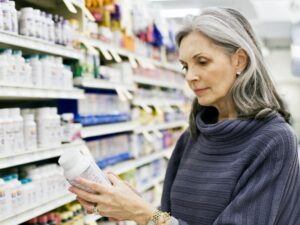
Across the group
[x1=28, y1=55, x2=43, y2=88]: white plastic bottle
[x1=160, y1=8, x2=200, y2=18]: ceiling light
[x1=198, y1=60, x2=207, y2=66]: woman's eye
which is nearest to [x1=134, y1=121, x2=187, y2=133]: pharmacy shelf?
[x1=28, y1=55, x2=43, y2=88]: white plastic bottle

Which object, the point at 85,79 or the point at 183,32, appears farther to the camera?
the point at 85,79

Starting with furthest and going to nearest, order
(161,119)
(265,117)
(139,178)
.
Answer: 1. (161,119)
2. (139,178)
3. (265,117)

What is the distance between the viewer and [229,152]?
5.75ft

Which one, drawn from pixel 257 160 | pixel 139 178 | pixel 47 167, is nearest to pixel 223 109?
pixel 257 160

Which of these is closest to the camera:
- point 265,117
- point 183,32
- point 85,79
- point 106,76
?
point 265,117

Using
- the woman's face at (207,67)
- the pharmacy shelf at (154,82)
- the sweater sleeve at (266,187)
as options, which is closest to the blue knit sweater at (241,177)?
the sweater sleeve at (266,187)

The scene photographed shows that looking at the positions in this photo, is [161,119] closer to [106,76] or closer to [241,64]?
[106,76]

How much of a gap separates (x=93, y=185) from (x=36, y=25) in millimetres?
1196

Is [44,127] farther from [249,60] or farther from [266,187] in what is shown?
[266,187]

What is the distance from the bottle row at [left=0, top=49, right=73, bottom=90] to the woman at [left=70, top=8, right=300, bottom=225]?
823mm

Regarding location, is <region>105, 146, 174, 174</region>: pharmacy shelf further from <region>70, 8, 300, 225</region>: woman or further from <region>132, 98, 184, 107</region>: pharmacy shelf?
<region>70, 8, 300, 225</region>: woman

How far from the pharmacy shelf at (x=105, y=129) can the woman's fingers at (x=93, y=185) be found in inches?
58.0

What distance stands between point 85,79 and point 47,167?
2.35 ft

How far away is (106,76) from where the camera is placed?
3.44 m
